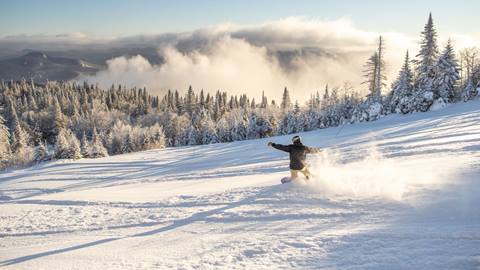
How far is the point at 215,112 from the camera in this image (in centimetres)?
15250

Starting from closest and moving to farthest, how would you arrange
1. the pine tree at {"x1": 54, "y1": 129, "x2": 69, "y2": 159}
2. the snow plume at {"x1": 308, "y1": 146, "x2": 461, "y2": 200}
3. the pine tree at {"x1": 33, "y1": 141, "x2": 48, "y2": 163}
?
1. the snow plume at {"x1": 308, "y1": 146, "x2": 461, "y2": 200}
2. the pine tree at {"x1": 54, "y1": 129, "x2": 69, "y2": 159}
3. the pine tree at {"x1": 33, "y1": 141, "x2": 48, "y2": 163}

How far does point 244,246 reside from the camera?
22.0 ft

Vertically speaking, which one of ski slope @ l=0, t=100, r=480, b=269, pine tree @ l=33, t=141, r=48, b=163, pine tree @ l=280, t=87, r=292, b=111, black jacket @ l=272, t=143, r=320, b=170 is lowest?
pine tree @ l=33, t=141, r=48, b=163

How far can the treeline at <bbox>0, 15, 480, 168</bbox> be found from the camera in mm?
44875

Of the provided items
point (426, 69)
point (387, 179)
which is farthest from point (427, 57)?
point (387, 179)

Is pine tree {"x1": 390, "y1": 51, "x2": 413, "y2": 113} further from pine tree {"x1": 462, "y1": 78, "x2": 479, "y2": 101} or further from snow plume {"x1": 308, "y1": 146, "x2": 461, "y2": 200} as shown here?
snow plume {"x1": 308, "y1": 146, "x2": 461, "y2": 200}

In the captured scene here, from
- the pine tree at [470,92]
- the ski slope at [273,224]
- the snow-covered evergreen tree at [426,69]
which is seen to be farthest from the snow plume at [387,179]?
the pine tree at [470,92]

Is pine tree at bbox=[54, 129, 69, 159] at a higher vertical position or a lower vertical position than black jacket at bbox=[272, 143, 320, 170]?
lower

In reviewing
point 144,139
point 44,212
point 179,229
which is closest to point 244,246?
point 179,229

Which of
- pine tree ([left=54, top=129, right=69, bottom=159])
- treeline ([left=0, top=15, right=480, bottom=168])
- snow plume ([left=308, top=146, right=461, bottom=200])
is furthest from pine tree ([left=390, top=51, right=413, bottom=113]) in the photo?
pine tree ([left=54, top=129, right=69, bottom=159])

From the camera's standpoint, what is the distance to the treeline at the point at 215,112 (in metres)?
44.9

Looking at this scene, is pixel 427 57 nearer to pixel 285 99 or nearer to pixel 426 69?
pixel 426 69

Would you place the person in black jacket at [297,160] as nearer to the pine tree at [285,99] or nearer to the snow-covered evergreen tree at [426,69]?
the snow-covered evergreen tree at [426,69]

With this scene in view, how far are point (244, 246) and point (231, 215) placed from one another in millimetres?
2175
